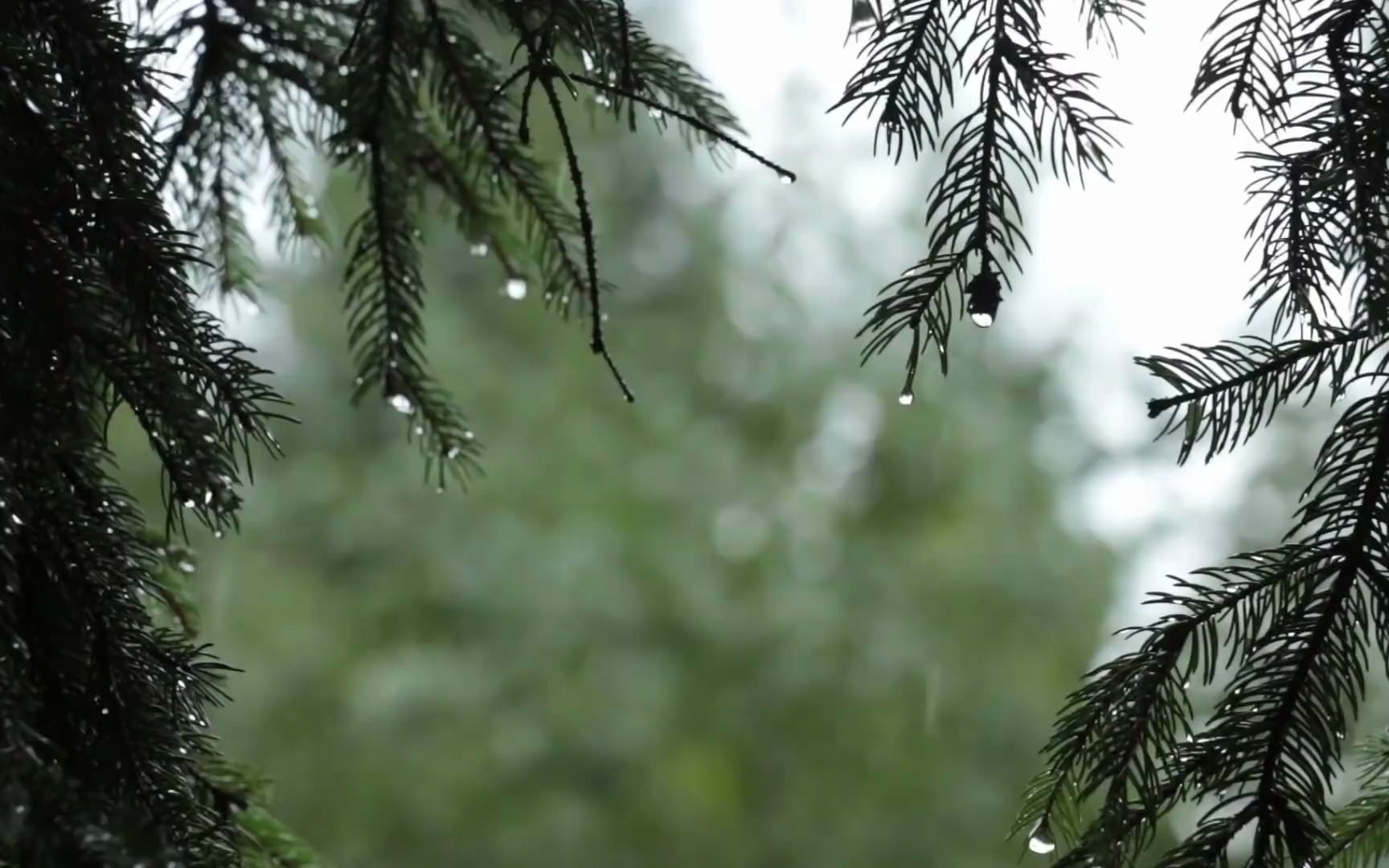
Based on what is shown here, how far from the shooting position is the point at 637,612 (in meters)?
3.84

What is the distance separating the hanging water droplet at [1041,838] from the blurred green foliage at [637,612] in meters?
2.93

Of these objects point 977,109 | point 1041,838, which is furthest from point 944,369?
point 1041,838

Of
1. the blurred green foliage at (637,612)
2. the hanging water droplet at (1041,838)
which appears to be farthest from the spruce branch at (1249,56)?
the blurred green foliage at (637,612)

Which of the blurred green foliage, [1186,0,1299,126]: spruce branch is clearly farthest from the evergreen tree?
the blurred green foliage

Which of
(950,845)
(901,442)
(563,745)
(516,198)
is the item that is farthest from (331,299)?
(516,198)

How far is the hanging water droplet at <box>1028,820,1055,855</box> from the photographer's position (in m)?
0.76

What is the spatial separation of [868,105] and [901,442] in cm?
356

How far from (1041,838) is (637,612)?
3119mm

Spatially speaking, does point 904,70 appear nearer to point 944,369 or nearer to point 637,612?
point 944,369

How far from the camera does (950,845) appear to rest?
143 inches

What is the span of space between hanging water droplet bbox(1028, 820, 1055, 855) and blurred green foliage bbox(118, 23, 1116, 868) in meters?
2.93

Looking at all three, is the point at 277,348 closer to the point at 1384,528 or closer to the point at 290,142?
the point at 290,142

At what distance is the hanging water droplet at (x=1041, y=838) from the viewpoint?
0.76 meters

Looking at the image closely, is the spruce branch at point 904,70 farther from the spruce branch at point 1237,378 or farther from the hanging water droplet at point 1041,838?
the hanging water droplet at point 1041,838
